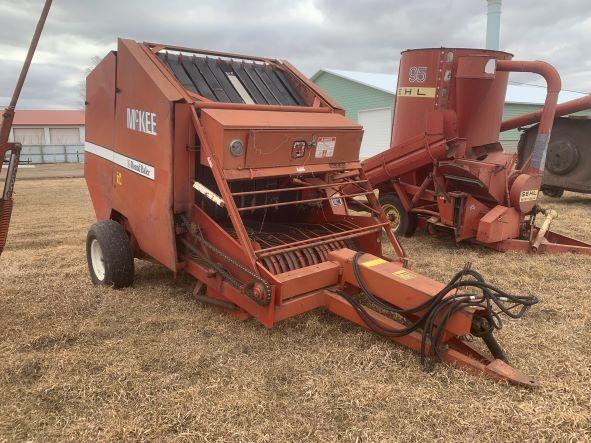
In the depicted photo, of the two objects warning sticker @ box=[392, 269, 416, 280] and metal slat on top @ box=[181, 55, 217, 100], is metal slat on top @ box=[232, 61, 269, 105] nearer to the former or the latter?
metal slat on top @ box=[181, 55, 217, 100]

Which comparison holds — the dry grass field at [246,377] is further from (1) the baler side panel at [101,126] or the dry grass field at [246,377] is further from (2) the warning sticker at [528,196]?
(2) the warning sticker at [528,196]

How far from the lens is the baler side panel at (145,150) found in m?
3.36

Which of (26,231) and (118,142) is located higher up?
(118,142)

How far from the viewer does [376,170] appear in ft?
19.8

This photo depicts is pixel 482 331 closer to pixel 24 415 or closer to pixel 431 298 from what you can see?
pixel 431 298

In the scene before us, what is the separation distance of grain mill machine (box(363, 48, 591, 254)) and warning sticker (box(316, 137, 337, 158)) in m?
2.19

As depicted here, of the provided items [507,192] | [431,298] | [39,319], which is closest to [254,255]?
[431,298]

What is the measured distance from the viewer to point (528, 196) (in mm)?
5164

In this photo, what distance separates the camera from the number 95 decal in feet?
18.2

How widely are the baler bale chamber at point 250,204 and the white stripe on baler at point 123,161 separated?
0.02 m

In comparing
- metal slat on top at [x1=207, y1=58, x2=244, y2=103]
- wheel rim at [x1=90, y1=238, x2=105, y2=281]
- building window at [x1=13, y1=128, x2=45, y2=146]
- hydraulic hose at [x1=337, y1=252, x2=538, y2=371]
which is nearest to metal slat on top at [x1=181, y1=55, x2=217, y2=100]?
metal slat on top at [x1=207, y1=58, x2=244, y2=103]

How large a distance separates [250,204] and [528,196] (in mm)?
3103

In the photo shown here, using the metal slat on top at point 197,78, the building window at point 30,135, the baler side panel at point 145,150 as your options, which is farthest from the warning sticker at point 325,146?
the building window at point 30,135

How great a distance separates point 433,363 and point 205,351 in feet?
4.44
